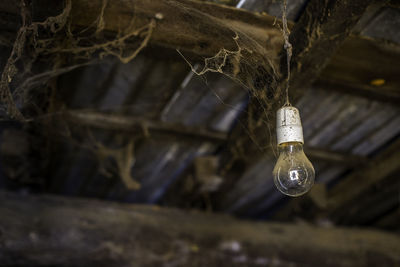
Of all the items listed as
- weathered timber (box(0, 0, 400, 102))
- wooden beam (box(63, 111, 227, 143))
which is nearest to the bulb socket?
weathered timber (box(0, 0, 400, 102))

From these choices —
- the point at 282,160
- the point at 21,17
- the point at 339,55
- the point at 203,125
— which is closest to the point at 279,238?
the point at 203,125

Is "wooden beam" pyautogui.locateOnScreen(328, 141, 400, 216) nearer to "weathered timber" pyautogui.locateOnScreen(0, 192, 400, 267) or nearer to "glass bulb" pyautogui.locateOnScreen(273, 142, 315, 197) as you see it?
"weathered timber" pyautogui.locateOnScreen(0, 192, 400, 267)

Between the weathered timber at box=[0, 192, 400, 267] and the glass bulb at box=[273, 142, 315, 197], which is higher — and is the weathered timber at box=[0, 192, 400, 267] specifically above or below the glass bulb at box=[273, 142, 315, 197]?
above

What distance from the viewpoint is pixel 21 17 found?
1.45 m

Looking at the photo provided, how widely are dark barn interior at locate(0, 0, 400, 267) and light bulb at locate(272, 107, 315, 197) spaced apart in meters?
0.13

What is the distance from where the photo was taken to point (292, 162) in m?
1.29

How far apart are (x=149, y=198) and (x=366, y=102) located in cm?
183

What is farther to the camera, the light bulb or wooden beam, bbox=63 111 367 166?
→ wooden beam, bbox=63 111 367 166

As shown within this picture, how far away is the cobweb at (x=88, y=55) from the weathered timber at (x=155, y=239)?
79 cm

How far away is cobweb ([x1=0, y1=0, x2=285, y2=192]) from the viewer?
137cm

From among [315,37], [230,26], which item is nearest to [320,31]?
[315,37]

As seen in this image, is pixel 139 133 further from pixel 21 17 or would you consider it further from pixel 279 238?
pixel 279 238

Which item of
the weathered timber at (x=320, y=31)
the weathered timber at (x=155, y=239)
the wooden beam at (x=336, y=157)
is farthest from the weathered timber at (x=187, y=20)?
the weathered timber at (x=155, y=239)

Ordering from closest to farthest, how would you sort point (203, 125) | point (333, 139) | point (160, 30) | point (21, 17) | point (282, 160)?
1. point (282, 160)
2. point (21, 17)
3. point (160, 30)
4. point (203, 125)
5. point (333, 139)
